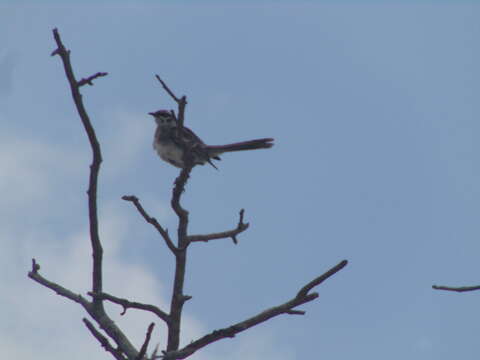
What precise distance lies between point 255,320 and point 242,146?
675 cm

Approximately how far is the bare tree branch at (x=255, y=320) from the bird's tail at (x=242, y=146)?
608 centimetres

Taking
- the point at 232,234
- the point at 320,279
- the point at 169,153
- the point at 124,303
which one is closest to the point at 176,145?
the point at 169,153

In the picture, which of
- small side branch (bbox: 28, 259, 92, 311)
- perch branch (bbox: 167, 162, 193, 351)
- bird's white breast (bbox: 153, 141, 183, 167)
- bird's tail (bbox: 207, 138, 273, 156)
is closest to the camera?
perch branch (bbox: 167, 162, 193, 351)

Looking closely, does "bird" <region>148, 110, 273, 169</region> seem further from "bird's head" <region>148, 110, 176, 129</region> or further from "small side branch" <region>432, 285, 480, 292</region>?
"small side branch" <region>432, 285, 480, 292</region>

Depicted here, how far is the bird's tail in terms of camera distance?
1128 centimetres

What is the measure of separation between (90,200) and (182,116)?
1.19 meters

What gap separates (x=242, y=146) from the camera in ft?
38.9

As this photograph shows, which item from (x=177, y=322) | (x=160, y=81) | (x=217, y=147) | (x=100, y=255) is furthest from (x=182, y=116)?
(x=217, y=147)

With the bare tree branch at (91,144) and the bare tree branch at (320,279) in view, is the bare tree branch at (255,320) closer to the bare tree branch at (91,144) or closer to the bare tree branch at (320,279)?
the bare tree branch at (320,279)

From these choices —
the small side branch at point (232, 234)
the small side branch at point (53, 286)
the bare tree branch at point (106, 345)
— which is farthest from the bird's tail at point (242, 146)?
the bare tree branch at point (106, 345)

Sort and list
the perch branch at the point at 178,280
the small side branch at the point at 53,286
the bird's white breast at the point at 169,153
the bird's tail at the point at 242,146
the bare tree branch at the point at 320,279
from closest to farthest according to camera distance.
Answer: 1. the bare tree branch at the point at 320,279
2. the perch branch at the point at 178,280
3. the small side branch at the point at 53,286
4. the bird's tail at the point at 242,146
5. the bird's white breast at the point at 169,153

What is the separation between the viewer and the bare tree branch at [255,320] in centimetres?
496

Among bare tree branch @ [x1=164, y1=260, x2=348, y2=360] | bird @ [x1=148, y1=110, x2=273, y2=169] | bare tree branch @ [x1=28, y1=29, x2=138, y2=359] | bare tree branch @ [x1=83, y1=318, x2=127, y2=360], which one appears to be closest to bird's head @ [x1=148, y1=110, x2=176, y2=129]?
bird @ [x1=148, y1=110, x2=273, y2=169]

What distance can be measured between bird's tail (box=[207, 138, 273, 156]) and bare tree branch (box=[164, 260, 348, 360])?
6076mm
